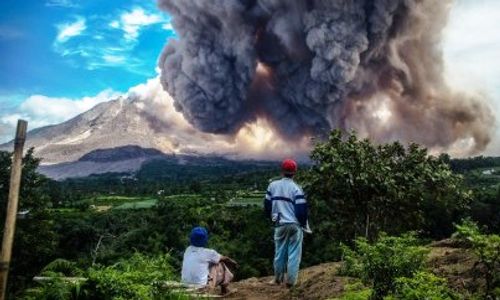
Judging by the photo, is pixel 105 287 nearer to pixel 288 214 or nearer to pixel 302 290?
pixel 288 214

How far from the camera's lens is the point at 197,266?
7.59m

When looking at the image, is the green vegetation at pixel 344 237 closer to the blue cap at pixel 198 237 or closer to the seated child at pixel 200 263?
the seated child at pixel 200 263

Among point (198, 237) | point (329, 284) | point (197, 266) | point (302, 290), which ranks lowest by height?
point (302, 290)

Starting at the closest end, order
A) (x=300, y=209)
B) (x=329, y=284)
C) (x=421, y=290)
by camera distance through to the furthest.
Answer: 1. (x=421, y=290)
2. (x=300, y=209)
3. (x=329, y=284)

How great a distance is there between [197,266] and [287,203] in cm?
157

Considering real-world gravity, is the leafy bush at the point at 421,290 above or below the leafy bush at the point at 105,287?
above

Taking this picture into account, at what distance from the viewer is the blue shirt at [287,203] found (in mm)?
8008

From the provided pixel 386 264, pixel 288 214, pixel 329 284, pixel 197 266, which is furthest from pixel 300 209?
pixel 386 264

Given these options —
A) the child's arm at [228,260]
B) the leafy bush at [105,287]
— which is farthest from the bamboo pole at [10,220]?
the child's arm at [228,260]

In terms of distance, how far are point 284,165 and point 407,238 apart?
2.49 m

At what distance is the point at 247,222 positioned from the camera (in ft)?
149

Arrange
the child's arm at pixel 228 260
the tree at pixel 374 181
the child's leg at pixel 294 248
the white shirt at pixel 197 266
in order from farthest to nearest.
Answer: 1. the tree at pixel 374 181
2. the child's leg at pixel 294 248
3. the child's arm at pixel 228 260
4. the white shirt at pixel 197 266

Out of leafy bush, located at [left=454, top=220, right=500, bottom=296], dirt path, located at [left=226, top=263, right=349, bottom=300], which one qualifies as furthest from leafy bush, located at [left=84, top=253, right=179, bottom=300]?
leafy bush, located at [left=454, top=220, right=500, bottom=296]

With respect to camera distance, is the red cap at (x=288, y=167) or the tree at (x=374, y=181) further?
the tree at (x=374, y=181)
